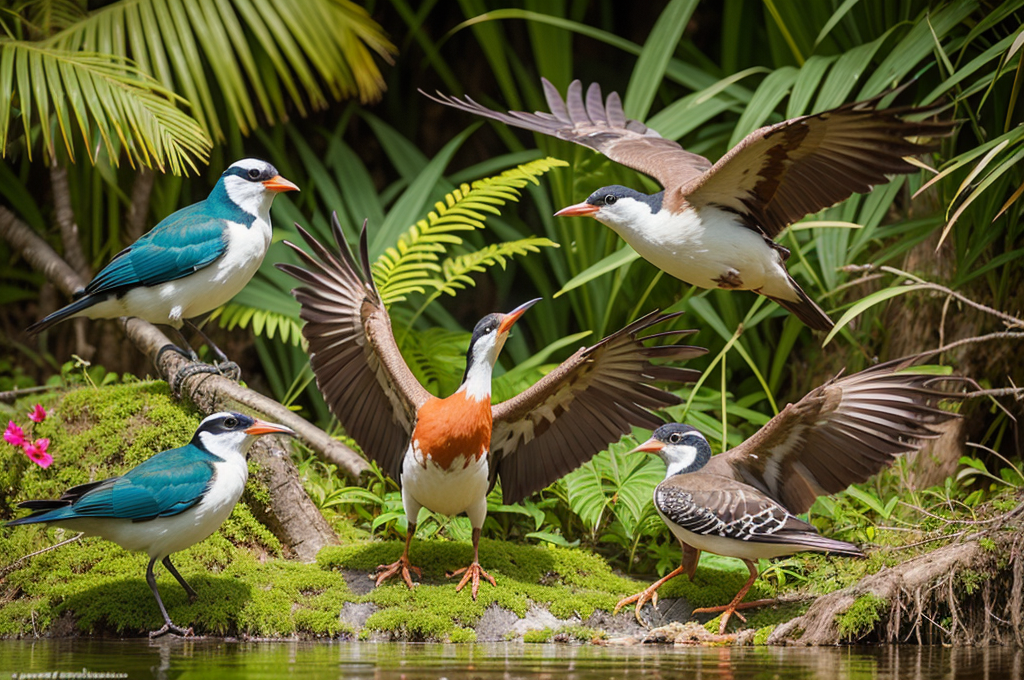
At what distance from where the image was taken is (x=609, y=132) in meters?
5.64

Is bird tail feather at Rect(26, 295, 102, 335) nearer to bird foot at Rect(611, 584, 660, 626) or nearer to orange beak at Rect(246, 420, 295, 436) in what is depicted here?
orange beak at Rect(246, 420, 295, 436)

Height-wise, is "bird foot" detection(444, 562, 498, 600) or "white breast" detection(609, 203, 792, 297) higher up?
"white breast" detection(609, 203, 792, 297)

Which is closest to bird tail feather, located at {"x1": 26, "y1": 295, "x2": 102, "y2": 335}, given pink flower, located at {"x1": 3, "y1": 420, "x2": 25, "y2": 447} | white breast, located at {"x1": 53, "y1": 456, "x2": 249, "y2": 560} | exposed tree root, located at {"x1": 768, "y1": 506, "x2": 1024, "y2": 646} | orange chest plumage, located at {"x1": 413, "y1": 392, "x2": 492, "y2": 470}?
pink flower, located at {"x1": 3, "y1": 420, "x2": 25, "y2": 447}

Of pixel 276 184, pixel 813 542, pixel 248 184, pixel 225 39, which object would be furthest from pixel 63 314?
pixel 813 542

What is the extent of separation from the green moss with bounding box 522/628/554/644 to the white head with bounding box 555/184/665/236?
1861 millimetres

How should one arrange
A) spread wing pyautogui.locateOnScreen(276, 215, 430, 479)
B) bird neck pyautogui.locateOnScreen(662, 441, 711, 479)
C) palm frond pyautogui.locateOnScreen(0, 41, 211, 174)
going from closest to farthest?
bird neck pyautogui.locateOnScreen(662, 441, 711, 479)
spread wing pyautogui.locateOnScreen(276, 215, 430, 479)
palm frond pyautogui.locateOnScreen(0, 41, 211, 174)

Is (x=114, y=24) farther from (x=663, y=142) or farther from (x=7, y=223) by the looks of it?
(x=663, y=142)

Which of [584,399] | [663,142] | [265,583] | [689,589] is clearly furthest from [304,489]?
[663,142]

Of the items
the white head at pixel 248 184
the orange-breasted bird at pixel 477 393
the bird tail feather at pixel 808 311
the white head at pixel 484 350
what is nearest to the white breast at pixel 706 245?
the bird tail feather at pixel 808 311

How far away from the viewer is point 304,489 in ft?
17.2

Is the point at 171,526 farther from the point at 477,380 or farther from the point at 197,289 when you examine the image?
the point at 477,380

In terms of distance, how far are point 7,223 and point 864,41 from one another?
236 inches

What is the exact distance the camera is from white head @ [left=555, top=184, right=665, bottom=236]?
14.9 feet

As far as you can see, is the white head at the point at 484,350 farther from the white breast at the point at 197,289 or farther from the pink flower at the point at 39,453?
the pink flower at the point at 39,453
